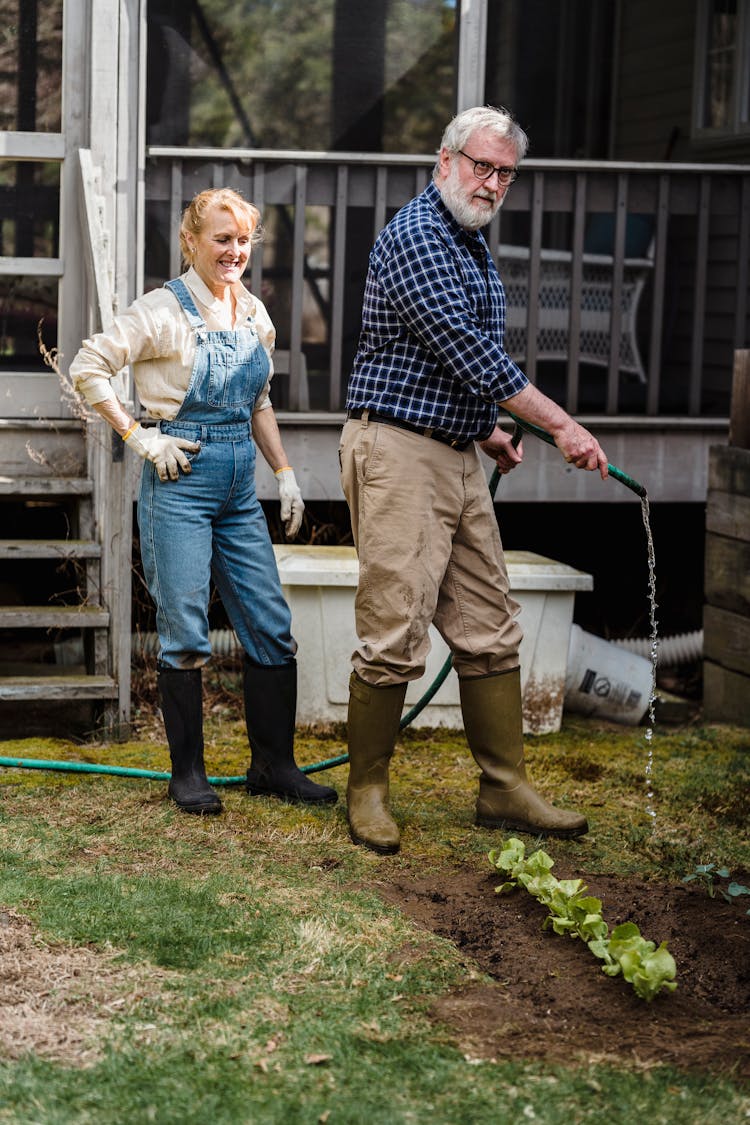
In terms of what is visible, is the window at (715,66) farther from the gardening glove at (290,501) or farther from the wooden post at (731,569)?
the gardening glove at (290,501)

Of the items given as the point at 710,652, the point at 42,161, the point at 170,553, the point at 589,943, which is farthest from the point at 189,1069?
the point at 42,161

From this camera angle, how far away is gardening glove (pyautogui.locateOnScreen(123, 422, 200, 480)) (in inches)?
150

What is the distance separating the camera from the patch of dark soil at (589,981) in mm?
2615

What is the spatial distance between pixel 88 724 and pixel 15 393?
1421mm

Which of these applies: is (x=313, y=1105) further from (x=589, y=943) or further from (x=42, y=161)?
(x=42, y=161)

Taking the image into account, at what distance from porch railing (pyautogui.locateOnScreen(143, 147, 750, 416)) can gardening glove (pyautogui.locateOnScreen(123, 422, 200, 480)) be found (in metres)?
2.06

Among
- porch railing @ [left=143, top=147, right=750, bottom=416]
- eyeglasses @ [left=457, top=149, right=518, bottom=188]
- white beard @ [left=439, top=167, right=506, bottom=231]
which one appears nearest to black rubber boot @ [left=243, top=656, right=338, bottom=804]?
white beard @ [left=439, top=167, right=506, bottom=231]

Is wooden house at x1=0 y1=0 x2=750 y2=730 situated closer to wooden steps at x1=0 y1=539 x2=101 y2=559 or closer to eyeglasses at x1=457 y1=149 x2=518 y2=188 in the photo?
wooden steps at x1=0 y1=539 x2=101 y2=559

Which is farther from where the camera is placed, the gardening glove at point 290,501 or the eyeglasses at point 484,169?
the gardening glove at point 290,501

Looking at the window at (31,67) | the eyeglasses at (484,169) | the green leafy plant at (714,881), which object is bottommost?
the green leafy plant at (714,881)

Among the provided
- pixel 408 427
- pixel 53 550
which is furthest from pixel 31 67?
pixel 408 427

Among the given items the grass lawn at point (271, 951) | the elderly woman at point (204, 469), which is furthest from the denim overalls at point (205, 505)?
the grass lawn at point (271, 951)

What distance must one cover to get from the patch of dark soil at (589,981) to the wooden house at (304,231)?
195 cm

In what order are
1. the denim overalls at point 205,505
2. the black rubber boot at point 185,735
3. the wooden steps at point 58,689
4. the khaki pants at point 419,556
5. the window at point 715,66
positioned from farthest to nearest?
the window at point 715,66
the wooden steps at point 58,689
the black rubber boot at point 185,735
the denim overalls at point 205,505
the khaki pants at point 419,556
